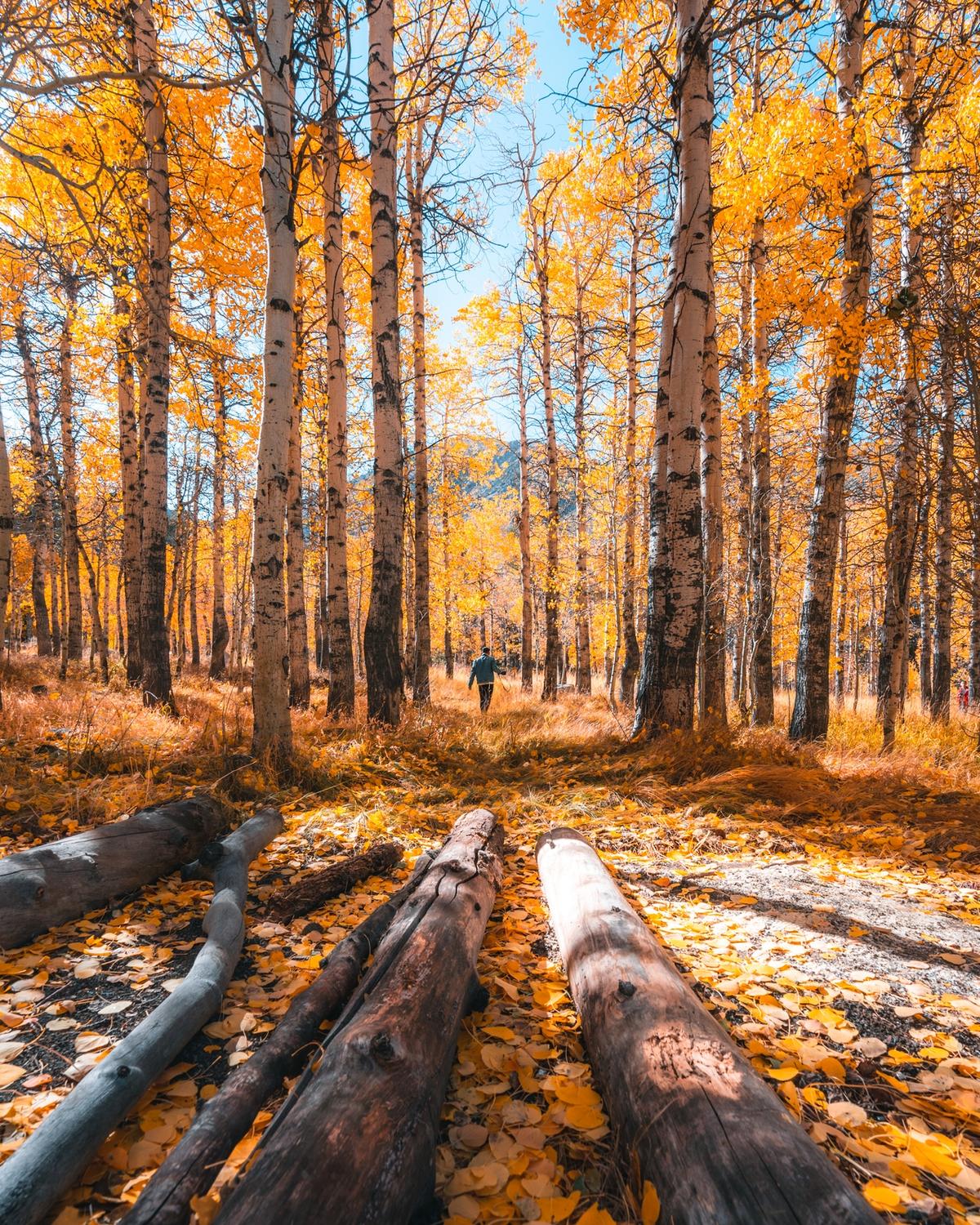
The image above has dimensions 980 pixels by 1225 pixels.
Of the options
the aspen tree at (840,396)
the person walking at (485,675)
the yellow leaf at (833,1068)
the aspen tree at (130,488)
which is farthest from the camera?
the person walking at (485,675)

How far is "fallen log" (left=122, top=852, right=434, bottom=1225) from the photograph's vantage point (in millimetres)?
1261

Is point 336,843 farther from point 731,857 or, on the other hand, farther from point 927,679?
point 927,679

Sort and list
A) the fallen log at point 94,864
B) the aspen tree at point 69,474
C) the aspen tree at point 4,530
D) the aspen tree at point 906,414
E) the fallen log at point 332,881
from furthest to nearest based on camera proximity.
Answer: the aspen tree at point 69,474
the aspen tree at point 906,414
the aspen tree at point 4,530
the fallen log at point 332,881
the fallen log at point 94,864

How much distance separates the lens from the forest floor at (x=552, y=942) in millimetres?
1562

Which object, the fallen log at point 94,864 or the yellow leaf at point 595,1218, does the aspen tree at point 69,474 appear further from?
the yellow leaf at point 595,1218

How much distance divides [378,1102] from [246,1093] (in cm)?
45

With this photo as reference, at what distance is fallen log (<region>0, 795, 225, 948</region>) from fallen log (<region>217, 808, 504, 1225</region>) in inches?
65.1

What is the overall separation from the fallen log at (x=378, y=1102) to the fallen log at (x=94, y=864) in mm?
1653

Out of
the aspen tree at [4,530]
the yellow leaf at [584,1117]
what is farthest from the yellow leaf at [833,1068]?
the aspen tree at [4,530]

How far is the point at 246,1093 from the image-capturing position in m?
1.58

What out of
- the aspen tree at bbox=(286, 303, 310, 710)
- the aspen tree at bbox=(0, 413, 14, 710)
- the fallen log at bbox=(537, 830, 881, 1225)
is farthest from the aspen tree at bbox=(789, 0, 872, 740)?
the aspen tree at bbox=(0, 413, 14, 710)

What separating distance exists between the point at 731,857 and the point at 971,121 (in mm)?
8219

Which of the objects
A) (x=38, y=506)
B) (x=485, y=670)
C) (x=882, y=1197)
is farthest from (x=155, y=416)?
(x=38, y=506)

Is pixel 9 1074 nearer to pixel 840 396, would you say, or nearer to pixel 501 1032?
pixel 501 1032
